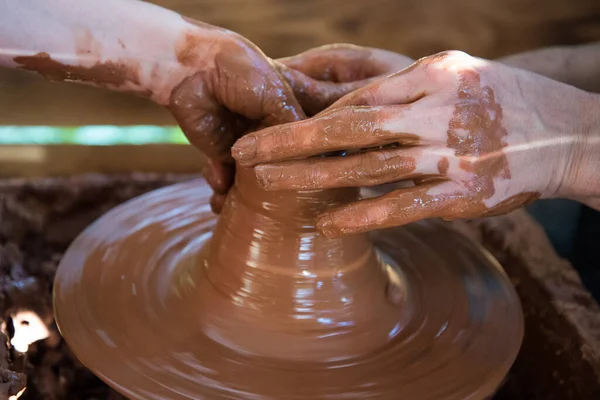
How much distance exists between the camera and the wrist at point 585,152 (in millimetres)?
1242

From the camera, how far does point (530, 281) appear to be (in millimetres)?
1599

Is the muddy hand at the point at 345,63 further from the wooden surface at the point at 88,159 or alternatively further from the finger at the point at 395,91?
the wooden surface at the point at 88,159

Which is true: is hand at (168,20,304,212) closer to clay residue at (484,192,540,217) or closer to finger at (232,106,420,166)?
finger at (232,106,420,166)

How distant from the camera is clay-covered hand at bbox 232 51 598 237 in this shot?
1.01 m

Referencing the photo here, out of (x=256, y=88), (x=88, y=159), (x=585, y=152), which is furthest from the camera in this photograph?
(x=88, y=159)

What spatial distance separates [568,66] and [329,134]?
1210mm

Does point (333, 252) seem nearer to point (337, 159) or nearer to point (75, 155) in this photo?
point (337, 159)

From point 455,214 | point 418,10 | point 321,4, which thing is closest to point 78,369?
point 455,214

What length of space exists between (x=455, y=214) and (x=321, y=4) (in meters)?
1.29

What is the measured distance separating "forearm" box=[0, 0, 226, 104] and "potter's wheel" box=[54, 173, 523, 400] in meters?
0.27

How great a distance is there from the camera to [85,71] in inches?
46.2

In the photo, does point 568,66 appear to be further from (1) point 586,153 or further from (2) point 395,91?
(2) point 395,91

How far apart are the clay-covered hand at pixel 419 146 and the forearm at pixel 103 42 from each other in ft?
0.95

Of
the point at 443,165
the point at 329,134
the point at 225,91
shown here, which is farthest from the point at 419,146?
the point at 225,91
